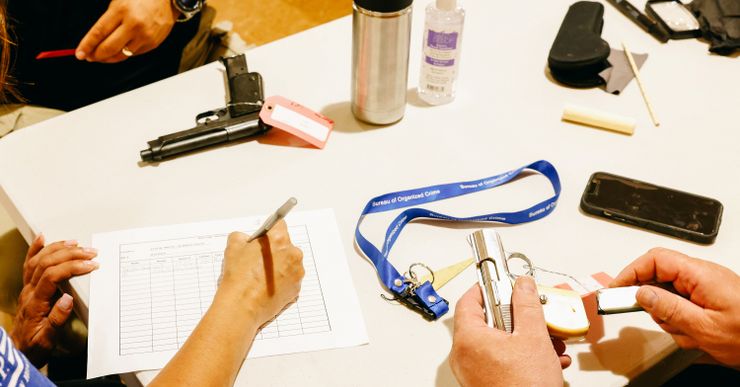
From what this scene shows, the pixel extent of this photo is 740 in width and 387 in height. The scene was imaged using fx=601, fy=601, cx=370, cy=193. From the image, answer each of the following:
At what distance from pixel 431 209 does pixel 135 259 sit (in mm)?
439

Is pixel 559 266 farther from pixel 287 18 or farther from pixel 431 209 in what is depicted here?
pixel 287 18

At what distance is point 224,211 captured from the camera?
0.91 m

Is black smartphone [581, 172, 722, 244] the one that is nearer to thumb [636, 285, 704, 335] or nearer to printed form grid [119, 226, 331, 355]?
thumb [636, 285, 704, 335]

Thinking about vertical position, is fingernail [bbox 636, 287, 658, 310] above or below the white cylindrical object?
above

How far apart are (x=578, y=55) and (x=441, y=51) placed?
11.7 inches

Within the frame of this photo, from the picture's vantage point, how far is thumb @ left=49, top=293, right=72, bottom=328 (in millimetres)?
840

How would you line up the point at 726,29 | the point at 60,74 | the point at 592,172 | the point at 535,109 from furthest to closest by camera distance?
1. the point at 60,74
2. the point at 726,29
3. the point at 535,109
4. the point at 592,172

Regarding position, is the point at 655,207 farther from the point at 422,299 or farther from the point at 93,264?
the point at 93,264

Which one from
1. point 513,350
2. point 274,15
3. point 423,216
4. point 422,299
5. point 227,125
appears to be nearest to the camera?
point 513,350

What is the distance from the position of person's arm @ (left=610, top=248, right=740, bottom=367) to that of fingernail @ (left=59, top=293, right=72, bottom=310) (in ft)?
2.47

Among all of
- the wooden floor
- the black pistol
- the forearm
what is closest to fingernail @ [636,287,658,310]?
the forearm

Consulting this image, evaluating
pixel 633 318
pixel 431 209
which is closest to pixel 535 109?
pixel 431 209

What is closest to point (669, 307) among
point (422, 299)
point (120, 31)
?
point (422, 299)

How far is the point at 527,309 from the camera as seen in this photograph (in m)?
0.69
